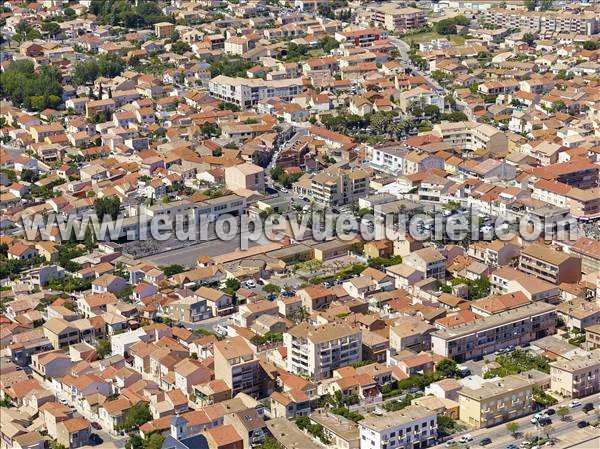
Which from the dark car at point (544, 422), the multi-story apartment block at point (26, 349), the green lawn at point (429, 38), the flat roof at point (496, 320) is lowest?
the green lawn at point (429, 38)

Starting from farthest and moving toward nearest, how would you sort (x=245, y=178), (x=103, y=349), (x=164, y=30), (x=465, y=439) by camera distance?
(x=164, y=30) < (x=245, y=178) < (x=103, y=349) < (x=465, y=439)

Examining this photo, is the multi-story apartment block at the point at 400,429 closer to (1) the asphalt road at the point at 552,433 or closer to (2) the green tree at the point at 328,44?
(1) the asphalt road at the point at 552,433

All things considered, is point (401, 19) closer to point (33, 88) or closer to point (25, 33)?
point (25, 33)

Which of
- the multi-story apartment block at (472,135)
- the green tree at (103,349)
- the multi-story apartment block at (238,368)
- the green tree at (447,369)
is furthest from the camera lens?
the multi-story apartment block at (472,135)

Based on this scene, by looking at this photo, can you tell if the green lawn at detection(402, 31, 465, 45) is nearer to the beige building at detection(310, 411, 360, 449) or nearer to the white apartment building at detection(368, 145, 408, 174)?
the white apartment building at detection(368, 145, 408, 174)

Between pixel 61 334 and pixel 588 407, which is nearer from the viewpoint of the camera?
pixel 588 407

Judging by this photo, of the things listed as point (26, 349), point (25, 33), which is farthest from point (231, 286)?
point (25, 33)

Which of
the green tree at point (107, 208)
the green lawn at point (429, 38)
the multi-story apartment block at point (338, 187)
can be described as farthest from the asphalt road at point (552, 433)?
the green lawn at point (429, 38)

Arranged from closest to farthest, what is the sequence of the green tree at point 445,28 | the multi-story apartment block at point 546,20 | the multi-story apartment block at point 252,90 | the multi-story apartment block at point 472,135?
the multi-story apartment block at point 472,135 < the multi-story apartment block at point 252,90 < the multi-story apartment block at point 546,20 < the green tree at point 445,28
